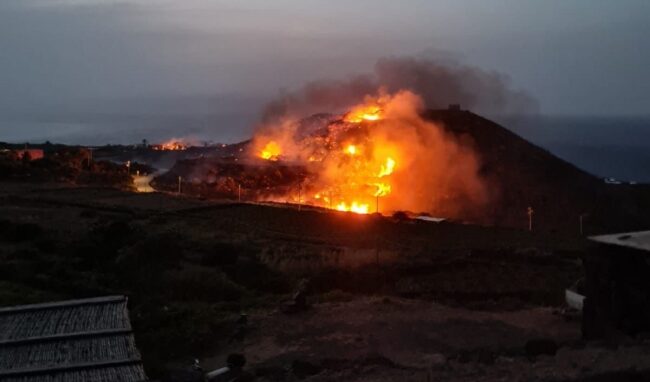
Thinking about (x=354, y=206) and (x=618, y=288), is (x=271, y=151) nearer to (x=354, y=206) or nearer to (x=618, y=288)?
(x=354, y=206)

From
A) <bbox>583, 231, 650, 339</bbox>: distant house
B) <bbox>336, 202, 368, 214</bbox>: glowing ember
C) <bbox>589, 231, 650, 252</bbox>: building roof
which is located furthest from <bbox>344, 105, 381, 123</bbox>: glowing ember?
<bbox>583, 231, 650, 339</bbox>: distant house

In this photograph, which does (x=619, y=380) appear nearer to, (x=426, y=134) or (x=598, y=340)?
(x=598, y=340)

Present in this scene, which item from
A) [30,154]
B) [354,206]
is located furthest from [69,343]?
[30,154]

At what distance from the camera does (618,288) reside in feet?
47.0

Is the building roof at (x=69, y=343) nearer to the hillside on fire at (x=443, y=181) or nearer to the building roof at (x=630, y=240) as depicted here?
the building roof at (x=630, y=240)

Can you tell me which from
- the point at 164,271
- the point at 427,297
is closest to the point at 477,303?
the point at 427,297

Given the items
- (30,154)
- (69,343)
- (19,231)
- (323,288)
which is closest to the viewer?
(69,343)

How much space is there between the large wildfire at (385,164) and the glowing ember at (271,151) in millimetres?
1449

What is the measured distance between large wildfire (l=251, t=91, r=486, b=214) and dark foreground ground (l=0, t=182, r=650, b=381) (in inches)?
692

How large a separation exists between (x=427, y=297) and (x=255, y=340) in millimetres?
5779

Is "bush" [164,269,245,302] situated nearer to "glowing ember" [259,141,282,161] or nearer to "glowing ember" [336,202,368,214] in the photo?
"glowing ember" [336,202,368,214]

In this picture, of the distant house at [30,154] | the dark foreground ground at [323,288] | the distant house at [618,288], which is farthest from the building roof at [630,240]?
the distant house at [30,154]

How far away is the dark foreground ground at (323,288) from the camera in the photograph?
1294 cm

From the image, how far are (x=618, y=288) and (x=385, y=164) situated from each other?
157 ft
